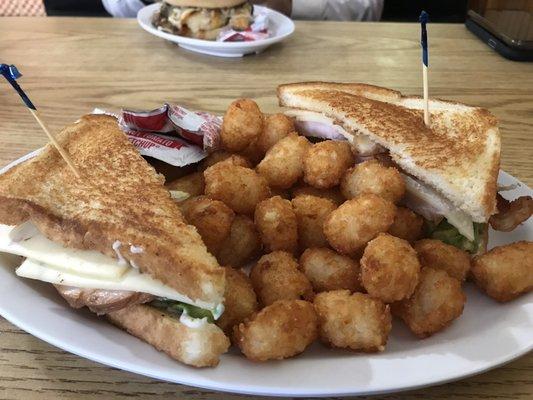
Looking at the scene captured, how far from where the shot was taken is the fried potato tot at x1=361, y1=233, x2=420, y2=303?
43.0 inches

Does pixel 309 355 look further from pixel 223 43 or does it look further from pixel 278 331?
pixel 223 43

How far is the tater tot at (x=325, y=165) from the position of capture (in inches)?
56.5


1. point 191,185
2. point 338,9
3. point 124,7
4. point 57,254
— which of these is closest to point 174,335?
point 57,254

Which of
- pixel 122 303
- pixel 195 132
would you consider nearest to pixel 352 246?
pixel 122 303

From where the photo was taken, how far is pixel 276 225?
1.27m

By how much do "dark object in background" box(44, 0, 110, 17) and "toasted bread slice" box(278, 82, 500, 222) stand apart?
2912 mm

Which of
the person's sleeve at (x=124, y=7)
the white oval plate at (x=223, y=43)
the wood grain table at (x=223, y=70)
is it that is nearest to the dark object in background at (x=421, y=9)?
the wood grain table at (x=223, y=70)

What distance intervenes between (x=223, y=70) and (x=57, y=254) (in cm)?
179

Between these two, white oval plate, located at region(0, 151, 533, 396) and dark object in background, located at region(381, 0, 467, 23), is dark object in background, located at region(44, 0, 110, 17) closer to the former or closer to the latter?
dark object in background, located at region(381, 0, 467, 23)

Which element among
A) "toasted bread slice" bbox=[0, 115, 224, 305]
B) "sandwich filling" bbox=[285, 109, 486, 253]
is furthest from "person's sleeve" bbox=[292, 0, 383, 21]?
"toasted bread slice" bbox=[0, 115, 224, 305]

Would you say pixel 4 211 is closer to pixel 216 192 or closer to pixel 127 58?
pixel 216 192

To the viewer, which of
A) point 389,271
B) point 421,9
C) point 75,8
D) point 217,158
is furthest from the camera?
point 421,9

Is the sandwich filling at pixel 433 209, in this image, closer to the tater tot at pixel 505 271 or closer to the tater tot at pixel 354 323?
the tater tot at pixel 505 271

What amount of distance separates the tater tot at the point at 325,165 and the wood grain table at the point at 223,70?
69 cm
